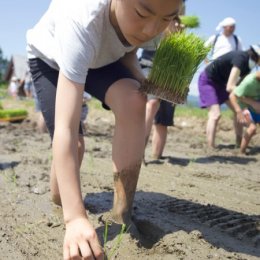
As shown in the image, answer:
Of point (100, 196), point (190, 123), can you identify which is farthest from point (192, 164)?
point (190, 123)

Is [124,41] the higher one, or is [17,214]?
[124,41]

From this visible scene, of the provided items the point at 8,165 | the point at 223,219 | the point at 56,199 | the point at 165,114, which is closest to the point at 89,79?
the point at 56,199

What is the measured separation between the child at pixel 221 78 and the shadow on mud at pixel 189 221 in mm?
2941

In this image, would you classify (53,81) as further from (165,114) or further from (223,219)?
(165,114)

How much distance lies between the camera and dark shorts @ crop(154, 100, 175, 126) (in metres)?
4.88

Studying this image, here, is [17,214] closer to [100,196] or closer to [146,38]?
[100,196]

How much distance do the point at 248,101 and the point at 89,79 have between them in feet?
11.7

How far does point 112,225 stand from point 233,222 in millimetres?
772

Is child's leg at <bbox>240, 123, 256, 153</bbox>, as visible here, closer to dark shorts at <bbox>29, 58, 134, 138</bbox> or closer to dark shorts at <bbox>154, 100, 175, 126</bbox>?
dark shorts at <bbox>154, 100, 175, 126</bbox>

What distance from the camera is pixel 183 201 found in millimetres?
3006

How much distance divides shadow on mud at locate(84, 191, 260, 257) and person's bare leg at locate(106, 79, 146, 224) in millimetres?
172

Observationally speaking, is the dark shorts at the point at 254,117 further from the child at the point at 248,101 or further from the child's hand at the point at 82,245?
the child's hand at the point at 82,245

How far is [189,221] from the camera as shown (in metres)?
2.54

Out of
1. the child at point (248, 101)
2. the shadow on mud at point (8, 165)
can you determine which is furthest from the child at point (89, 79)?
the child at point (248, 101)
